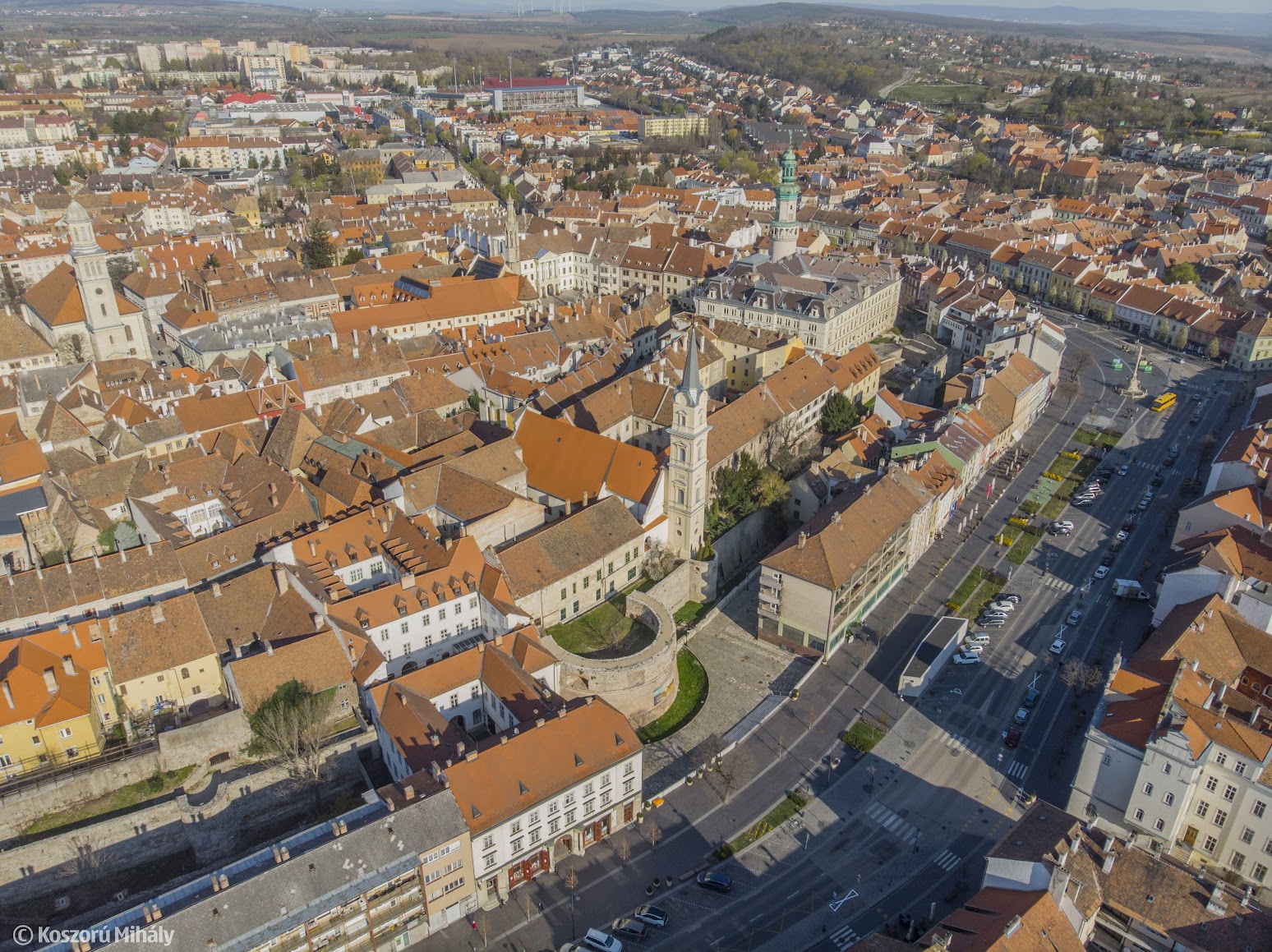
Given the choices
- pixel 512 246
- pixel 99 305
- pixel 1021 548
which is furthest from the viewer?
pixel 512 246

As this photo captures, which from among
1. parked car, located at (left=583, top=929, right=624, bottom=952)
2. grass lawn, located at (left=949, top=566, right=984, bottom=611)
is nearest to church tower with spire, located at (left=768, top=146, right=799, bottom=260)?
grass lawn, located at (left=949, top=566, right=984, bottom=611)

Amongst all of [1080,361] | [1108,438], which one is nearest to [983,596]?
[1108,438]

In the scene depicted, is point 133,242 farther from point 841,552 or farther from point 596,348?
point 841,552

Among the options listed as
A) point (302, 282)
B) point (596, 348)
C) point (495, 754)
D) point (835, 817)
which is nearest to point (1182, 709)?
point (835, 817)

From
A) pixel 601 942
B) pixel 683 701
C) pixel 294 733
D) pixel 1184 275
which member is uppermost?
pixel 294 733

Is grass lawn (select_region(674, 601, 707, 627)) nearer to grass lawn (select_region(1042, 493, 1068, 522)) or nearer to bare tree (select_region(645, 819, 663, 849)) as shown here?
bare tree (select_region(645, 819, 663, 849))

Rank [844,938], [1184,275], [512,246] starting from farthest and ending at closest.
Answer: [1184,275], [512,246], [844,938]

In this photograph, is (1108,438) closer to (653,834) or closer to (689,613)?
(689,613)
